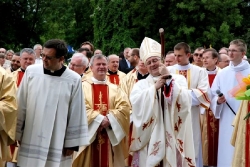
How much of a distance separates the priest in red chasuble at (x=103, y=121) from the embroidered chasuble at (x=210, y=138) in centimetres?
267

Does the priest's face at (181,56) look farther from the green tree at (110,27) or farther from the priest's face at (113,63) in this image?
the green tree at (110,27)

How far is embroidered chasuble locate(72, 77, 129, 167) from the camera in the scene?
7727 millimetres

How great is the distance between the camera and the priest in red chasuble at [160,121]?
696cm

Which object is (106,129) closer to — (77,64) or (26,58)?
(77,64)

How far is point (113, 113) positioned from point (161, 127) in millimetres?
952

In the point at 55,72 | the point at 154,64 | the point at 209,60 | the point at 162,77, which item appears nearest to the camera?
the point at 55,72

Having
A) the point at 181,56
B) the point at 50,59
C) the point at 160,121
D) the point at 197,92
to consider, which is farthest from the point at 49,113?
the point at 181,56

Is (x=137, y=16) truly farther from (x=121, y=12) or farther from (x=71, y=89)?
(x=71, y=89)

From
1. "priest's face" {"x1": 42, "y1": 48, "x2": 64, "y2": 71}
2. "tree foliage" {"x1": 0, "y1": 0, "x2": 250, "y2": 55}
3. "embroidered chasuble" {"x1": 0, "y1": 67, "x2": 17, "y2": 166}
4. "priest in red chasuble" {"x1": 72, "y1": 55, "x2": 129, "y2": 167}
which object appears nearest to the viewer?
"embroidered chasuble" {"x1": 0, "y1": 67, "x2": 17, "y2": 166}

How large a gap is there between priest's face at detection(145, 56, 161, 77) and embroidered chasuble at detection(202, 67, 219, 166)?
10.9 ft

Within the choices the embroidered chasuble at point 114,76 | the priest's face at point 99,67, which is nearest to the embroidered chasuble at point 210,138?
the embroidered chasuble at point 114,76

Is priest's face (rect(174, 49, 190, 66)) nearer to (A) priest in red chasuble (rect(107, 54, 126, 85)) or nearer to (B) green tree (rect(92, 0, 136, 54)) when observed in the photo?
(A) priest in red chasuble (rect(107, 54, 126, 85))

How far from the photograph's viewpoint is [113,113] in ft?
25.3

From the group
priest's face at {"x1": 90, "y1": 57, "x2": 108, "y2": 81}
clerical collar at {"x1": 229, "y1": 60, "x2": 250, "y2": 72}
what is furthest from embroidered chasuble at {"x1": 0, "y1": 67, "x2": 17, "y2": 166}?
clerical collar at {"x1": 229, "y1": 60, "x2": 250, "y2": 72}
